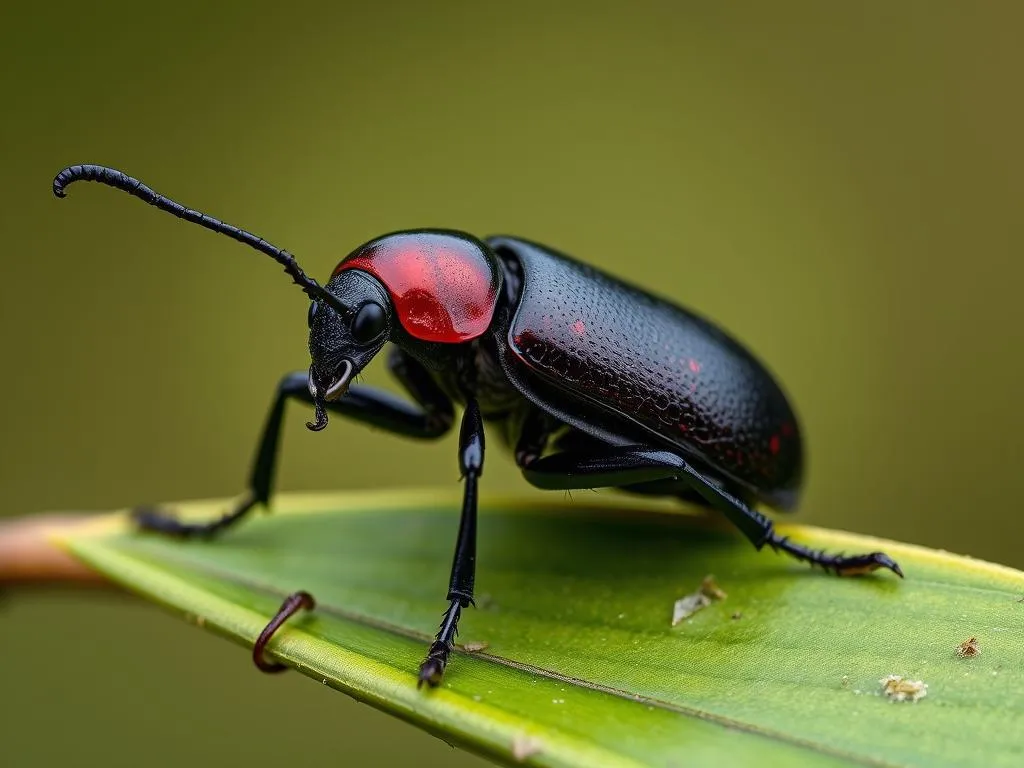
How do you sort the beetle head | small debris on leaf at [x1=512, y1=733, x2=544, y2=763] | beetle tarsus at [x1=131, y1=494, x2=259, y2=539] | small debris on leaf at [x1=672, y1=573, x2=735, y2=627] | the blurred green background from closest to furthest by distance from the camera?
small debris on leaf at [x1=512, y1=733, x2=544, y2=763] < small debris on leaf at [x1=672, y1=573, x2=735, y2=627] < the beetle head < beetle tarsus at [x1=131, y1=494, x2=259, y2=539] < the blurred green background

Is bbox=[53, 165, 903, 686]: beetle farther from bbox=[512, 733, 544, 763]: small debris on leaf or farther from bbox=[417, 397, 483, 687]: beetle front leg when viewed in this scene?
bbox=[512, 733, 544, 763]: small debris on leaf

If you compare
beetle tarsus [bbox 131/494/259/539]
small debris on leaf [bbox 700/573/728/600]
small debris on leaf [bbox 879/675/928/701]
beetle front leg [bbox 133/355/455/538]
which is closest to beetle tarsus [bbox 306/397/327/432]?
beetle front leg [bbox 133/355/455/538]

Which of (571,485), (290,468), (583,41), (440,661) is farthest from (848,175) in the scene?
(440,661)

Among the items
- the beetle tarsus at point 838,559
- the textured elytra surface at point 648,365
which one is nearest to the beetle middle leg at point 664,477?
the beetle tarsus at point 838,559

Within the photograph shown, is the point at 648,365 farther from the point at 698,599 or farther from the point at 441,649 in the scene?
the point at 441,649

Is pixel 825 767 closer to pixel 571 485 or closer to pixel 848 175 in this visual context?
pixel 571 485

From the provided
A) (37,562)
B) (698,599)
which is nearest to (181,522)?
(37,562)
